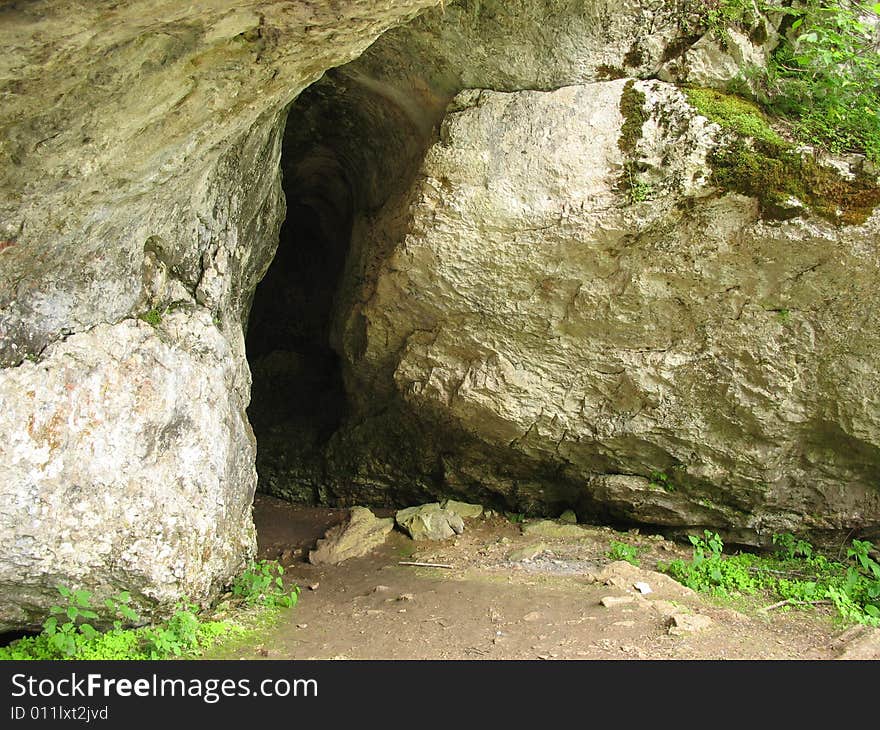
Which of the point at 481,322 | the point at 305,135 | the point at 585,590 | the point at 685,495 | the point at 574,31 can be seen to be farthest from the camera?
the point at 305,135

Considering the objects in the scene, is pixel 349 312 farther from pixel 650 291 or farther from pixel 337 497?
pixel 650 291

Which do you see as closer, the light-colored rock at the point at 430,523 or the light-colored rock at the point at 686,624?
the light-colored rock at the point at 686,624

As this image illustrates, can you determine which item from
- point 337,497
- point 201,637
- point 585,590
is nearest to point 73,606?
point 201,637

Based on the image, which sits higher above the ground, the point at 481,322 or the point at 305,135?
the point at 305,135

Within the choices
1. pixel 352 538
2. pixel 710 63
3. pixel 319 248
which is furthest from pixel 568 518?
pixel 319 248

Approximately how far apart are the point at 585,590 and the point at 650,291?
206 centimetres

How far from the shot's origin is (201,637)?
3.94m

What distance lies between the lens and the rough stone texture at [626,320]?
478cm

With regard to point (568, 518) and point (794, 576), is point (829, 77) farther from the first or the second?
point (568, 518)

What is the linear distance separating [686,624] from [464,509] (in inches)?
109

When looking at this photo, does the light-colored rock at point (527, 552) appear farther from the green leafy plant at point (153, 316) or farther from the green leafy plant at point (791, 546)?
the green leafy plant at point (153, 316)

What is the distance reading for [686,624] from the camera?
155 inches

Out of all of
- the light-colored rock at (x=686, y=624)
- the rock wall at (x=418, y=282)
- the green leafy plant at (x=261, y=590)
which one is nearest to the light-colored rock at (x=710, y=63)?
the rock wall at (x=418, y=282)

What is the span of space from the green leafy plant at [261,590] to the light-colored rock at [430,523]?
4.71 feet
